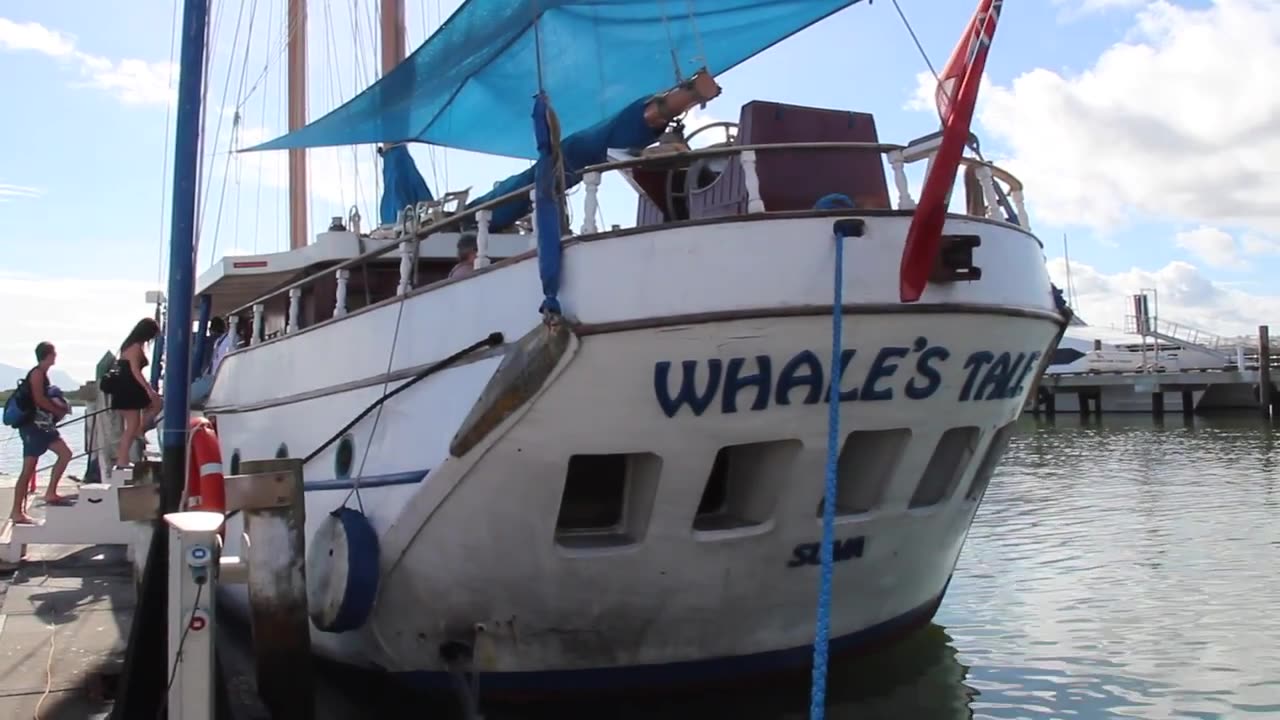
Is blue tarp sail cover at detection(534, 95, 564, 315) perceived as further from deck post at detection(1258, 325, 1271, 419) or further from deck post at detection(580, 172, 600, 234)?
deck post at detection(1258, 325, 1271, 419)

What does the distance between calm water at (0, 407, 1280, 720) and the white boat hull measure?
0.45 m

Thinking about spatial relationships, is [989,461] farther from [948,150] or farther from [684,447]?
[948,150]

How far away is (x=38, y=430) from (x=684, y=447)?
723cm

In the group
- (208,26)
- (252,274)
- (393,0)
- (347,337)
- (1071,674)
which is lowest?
(1071,674)

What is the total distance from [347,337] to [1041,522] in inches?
444

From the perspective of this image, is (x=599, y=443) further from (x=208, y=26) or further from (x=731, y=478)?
(x=208, y=26)

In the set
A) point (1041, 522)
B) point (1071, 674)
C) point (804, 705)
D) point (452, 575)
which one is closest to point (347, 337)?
point (452, 575)

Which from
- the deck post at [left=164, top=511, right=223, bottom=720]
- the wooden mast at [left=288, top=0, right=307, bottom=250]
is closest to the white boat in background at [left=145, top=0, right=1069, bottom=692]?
the deck post at [left=164, top=511, right=223, bottom=720]

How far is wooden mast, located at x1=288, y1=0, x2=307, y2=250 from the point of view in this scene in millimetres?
18344

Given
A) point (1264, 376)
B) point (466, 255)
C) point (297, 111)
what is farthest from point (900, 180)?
point (1264, 376)

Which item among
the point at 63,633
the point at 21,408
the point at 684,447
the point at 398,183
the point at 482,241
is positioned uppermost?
the point at 398,183

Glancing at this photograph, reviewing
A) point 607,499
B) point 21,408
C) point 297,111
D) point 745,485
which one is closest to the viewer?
point 745,485

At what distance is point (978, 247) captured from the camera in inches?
259

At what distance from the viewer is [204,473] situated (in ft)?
23.4
